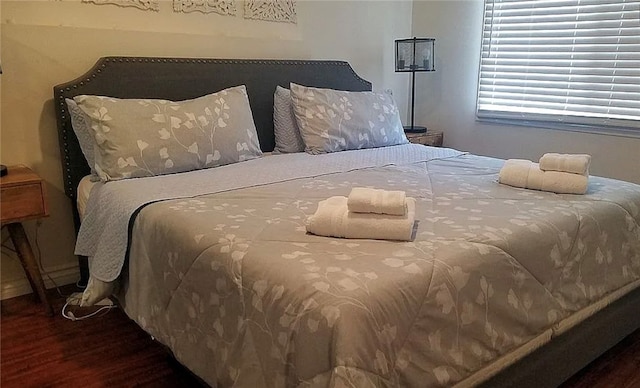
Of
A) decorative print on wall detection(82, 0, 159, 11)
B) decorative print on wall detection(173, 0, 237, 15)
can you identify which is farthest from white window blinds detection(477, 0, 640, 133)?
decorative print on wall detection(82, 0, 159, 11)

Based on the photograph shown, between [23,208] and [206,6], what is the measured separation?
149cm

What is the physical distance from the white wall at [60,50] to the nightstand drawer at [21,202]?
1.24 feet

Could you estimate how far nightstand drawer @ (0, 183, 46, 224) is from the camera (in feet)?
7.09

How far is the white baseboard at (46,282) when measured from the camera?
2.56 metres

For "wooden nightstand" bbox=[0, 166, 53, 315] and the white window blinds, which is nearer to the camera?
"wooden nightstand" bbox=[0, 166, 53, 315]

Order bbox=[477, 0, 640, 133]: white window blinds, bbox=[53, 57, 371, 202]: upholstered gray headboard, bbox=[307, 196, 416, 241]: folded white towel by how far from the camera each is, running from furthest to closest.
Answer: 1. bbox=[477, 0, 640, 133]: white window blinds
2. bbox=[53, 57, 371, 202]: upholstered gray headboard
3. bbox=[307, 196, 416, 241]: folded white towel

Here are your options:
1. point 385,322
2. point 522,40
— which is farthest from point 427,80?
point 385,322

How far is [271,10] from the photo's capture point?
3.22 meters

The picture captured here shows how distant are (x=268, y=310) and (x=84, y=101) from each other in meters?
1.56

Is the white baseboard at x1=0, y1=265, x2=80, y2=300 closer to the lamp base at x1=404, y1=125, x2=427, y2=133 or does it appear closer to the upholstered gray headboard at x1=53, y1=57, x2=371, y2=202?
the upholstered gray headboard at x1=53, y1=57, x2=371, y2=202

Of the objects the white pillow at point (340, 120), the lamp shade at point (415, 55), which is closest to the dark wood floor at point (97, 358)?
the white pillow at point (340, 120)

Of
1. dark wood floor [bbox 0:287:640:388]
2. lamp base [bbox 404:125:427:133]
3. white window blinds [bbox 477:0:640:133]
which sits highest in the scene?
white window blinds [bbox 477:0:640:133]

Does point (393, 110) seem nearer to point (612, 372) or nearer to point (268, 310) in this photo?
point (612, 372)

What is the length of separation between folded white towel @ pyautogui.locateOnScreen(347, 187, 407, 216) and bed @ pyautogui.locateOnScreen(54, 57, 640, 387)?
0.09 metres
